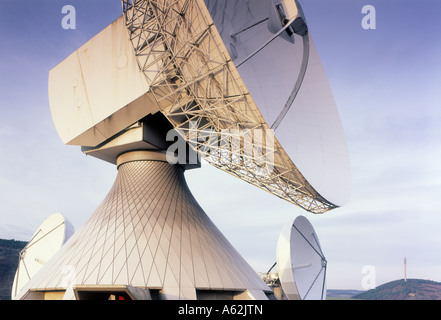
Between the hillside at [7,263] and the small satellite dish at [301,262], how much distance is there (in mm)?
58758

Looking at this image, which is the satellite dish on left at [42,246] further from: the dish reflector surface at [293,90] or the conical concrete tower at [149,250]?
the dish reflector surface at [293,90]

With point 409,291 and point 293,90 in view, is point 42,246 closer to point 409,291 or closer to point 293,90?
point 293,90

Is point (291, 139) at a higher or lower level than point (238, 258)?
higher

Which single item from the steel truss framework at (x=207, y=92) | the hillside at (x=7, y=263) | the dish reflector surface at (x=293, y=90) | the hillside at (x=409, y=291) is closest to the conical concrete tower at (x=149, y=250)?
the steel truss framework at (x=207, y=92)

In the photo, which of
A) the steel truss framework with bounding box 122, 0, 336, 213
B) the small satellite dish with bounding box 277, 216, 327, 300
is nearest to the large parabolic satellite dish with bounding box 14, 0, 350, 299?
the steel truss framework with bounding box 122, 0, 336, 213

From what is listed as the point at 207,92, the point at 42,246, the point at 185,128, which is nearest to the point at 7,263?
the point at 42,246

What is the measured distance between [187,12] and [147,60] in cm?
408

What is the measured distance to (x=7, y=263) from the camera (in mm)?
76938

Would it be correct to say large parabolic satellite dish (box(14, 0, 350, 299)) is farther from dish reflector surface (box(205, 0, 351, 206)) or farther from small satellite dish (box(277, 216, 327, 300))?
small satellite dish (box(277, 216, 327, 300))

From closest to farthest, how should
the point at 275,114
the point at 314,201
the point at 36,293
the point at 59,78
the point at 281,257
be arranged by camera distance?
the point at 275,114
the point at 36,293
the point at 314,201
the point at 59,78
the point at 281,257

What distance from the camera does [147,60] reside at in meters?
15.7

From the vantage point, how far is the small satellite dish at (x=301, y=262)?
74.2 ft
